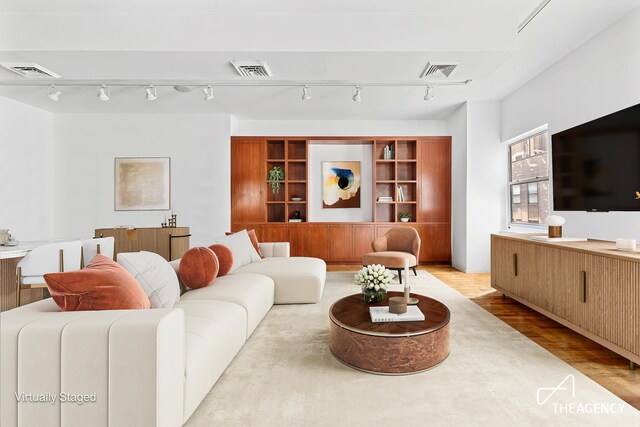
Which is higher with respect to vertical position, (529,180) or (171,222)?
(529,180)

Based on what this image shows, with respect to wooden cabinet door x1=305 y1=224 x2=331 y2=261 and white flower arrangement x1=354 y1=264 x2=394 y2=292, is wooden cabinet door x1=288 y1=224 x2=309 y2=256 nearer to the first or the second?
wooden cabinet door x1=305 y1=224 x2=331 y2=261

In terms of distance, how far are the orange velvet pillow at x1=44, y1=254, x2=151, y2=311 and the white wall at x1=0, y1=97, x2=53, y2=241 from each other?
5.13 metres

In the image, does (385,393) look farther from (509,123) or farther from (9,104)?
(9,104)

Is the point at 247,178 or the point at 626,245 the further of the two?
the point at 247,178

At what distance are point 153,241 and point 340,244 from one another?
323cm

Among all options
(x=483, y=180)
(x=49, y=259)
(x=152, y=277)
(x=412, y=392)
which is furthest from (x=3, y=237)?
(x=483, y=180)

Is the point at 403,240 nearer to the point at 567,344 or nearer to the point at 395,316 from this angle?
the point at 567,344

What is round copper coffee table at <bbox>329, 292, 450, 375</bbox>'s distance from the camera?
2021 mm

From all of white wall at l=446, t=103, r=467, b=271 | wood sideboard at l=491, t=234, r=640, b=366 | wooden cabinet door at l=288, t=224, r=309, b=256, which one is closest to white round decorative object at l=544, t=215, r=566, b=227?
wood sideboard at l=491, t=234, r=640, b=366

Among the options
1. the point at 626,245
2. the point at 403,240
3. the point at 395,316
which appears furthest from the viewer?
the point at 403,240

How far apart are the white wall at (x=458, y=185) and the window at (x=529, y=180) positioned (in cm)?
72

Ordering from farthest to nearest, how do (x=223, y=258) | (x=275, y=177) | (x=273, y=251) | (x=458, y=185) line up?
(x=275, y=177)
(x=458, y=185)
(x=273, y=251)
(x=223, y=258)

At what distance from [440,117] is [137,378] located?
6316 mm

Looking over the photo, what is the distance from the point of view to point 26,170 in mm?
5500
